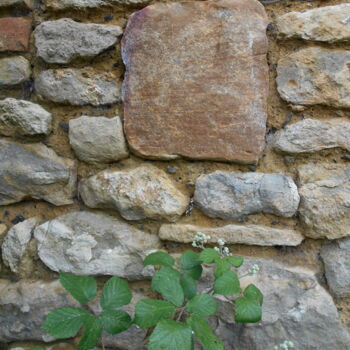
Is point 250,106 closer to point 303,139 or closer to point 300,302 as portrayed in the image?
point 303,139

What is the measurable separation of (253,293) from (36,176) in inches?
26.8

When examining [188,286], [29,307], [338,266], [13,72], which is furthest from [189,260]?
[13,72]

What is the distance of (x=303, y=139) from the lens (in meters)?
0.97

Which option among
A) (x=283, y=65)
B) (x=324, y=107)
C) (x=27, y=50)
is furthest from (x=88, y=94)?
(x=324, y=107)

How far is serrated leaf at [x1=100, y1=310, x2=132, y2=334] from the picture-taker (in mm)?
850

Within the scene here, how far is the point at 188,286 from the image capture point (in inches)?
35.3

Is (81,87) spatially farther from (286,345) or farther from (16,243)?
(286,345)

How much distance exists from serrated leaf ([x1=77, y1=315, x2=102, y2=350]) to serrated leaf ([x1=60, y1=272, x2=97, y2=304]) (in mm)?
53

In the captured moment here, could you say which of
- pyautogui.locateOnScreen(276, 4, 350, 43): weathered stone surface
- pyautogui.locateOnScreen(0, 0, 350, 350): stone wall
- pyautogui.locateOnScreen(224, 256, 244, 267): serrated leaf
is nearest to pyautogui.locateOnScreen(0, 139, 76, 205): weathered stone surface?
pyautogui.locateOnScreen(0, 0, 350, 350): stone wall

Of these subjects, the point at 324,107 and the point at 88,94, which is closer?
the point at 324,107

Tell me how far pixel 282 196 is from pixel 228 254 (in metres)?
0.20

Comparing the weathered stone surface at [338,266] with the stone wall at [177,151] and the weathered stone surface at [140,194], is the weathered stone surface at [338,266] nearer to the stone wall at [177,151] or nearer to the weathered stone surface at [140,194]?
the stone wall at [177,151]

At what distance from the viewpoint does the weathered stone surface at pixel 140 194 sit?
3.31ft

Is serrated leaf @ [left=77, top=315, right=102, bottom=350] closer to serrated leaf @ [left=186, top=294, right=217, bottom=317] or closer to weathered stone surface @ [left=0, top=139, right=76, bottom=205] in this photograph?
serrated leaf @ [left=186, top=294, right=217, bottom=317]
